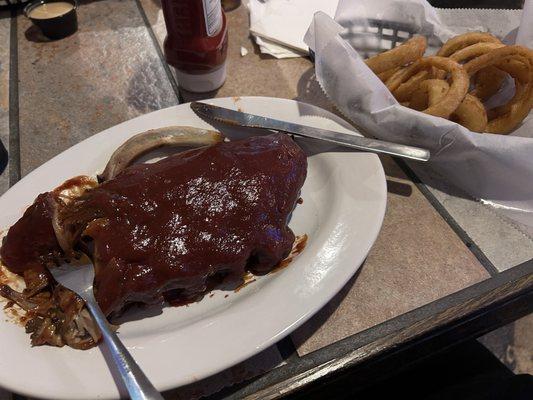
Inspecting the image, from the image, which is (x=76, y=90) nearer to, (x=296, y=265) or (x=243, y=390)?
(x=296, y=265)

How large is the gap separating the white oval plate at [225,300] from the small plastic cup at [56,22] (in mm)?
1064

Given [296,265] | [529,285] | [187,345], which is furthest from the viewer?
[529,285]

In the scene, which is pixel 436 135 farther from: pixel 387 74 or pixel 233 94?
pixel 233 94

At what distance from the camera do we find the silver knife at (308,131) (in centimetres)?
153

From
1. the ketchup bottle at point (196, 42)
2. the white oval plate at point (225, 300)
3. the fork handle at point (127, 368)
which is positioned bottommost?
the white oval plate at point (225, 300)

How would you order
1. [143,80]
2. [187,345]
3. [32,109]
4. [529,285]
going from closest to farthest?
[187,345]
[529,285]
[32,109]
[143,80]

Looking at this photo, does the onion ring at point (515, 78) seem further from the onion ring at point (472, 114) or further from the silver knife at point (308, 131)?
the silver knife at point (308, 131)

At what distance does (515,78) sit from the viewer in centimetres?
175

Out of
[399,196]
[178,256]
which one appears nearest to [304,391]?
[178,256]

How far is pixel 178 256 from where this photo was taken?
116 cm

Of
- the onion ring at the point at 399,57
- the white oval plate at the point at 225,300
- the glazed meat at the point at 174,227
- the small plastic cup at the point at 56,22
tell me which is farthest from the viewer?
the small plastic cup at the point at 56,22

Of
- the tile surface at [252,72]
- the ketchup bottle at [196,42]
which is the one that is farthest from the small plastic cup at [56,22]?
the ketchup bottle at [196,42]

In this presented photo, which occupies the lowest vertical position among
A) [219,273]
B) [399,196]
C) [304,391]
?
[304,391]

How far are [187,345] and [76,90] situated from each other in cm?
152
